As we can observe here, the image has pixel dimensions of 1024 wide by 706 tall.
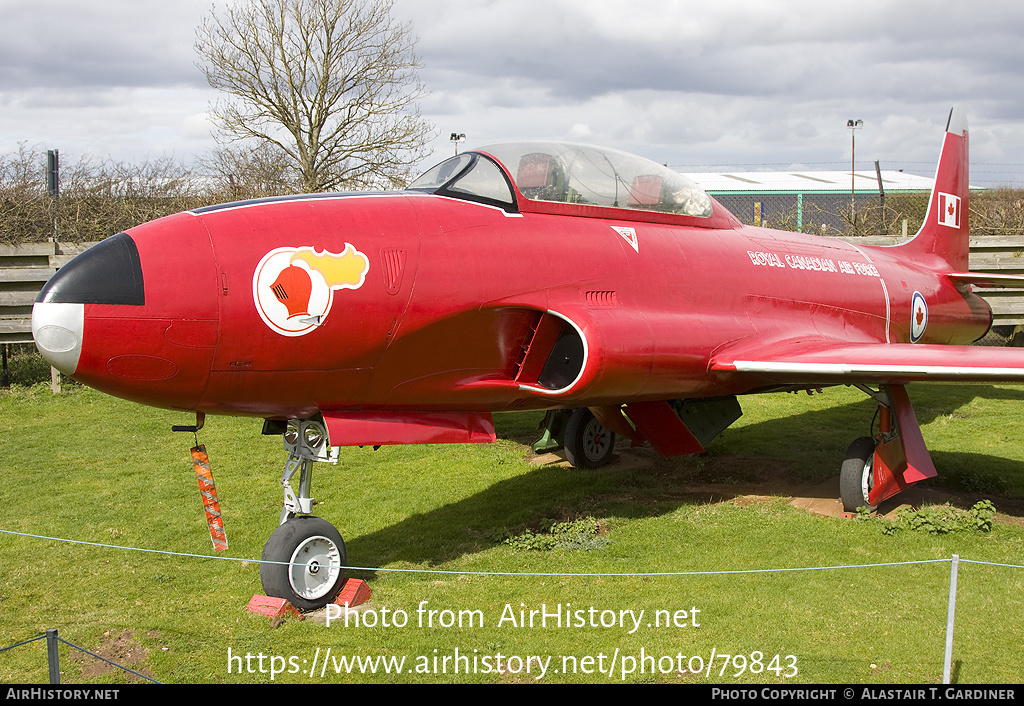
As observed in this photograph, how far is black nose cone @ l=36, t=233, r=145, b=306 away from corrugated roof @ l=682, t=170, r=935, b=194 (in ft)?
123

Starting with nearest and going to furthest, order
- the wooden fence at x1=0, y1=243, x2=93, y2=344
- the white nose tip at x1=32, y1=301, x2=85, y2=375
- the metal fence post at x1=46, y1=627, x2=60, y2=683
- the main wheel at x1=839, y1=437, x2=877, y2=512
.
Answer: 1. the metal fence post at x1=46, y1=627, x2=60, y2=683
2. the white nose tip at x1=32, y1=301, x2=85, y2=375
3. the main wheel at x1=839, y1=437, x2=877, y2=512
4. the wooden fence at x1=0, y1=243, x2=93, y2=344

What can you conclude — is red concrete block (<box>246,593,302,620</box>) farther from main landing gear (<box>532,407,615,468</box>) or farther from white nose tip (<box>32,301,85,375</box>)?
main landing gear (<box>532,407,615,468</box>)

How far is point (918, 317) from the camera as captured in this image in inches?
413

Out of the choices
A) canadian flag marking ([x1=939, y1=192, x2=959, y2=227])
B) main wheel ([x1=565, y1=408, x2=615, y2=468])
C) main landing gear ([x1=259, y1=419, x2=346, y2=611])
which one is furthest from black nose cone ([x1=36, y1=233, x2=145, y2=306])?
canadian flag marking ([x1=939, y1=192, x2=959, y2=227])

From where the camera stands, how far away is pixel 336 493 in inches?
340

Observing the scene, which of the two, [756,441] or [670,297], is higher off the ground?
[670,297]

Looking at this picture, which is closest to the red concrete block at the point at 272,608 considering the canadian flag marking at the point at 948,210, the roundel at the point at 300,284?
the roundel at the point at 300,284

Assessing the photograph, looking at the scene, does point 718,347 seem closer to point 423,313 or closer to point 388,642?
point 423,313

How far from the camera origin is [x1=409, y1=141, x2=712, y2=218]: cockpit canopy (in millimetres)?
6409

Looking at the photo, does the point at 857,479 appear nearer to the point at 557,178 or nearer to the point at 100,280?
the point at 557,178

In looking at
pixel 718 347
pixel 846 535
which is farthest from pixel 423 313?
pixel 846 535

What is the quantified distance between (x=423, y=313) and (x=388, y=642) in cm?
210

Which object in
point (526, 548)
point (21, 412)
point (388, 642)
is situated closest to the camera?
point (388, 642)

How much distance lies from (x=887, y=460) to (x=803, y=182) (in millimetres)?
40317
